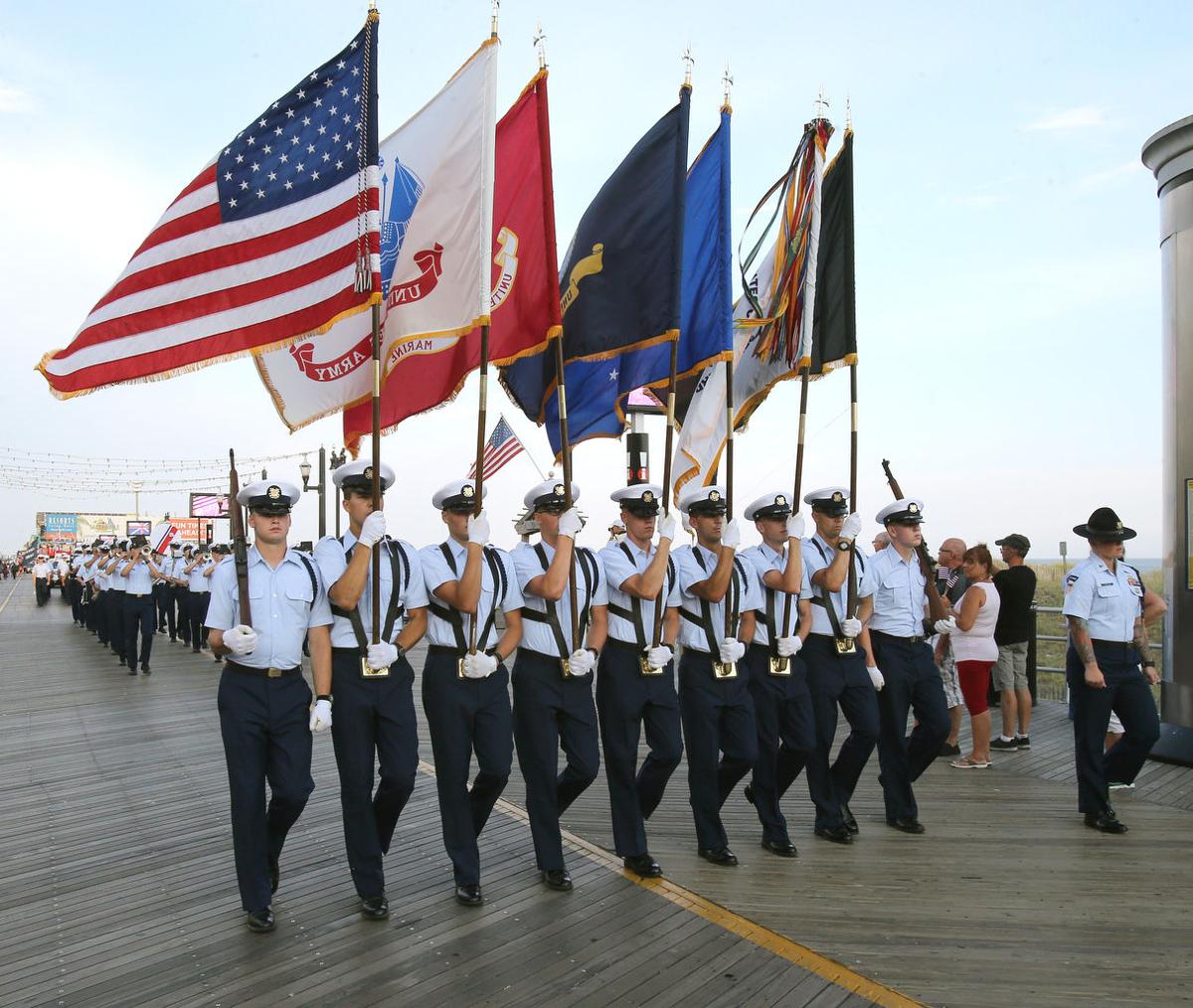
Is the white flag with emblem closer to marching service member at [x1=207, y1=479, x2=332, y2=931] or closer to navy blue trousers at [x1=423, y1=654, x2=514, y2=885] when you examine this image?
marching service member at [x1=207, y1=479, x2=332, y2=931]

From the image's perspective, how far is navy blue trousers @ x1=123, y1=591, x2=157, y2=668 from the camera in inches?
569

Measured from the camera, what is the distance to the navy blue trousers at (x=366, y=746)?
14.3 ft

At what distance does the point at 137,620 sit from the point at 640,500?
12191 millimetres

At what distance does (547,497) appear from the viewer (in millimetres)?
5004

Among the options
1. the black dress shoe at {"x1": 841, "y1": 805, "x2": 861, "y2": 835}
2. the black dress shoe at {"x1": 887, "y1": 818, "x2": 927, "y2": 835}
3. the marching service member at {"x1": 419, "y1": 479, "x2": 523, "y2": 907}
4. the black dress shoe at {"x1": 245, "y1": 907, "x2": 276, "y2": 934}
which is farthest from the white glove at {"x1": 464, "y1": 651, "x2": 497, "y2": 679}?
the black dress shoe at {"x1": 887, "y1": 818, "x2": 927, "y2": 835}

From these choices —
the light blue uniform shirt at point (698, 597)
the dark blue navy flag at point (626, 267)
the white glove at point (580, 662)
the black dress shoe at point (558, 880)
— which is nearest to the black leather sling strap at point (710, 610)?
Result: the light blue uniform shirt at point (698, 597)

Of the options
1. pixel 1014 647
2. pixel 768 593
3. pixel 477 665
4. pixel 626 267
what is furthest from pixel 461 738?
pixel 1014 647

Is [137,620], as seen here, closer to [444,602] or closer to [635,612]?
[444,602]

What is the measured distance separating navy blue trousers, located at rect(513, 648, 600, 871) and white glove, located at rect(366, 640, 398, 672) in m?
0.74

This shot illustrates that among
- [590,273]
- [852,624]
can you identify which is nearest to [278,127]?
[590,273]

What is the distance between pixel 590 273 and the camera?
6.47m

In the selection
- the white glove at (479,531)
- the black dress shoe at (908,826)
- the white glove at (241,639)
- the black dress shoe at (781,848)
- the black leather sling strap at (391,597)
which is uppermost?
the white glove at (479,531)

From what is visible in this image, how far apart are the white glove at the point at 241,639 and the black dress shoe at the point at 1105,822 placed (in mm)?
5099

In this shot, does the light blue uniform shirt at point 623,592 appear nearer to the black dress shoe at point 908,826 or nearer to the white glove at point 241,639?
the white glove at point 241,639
